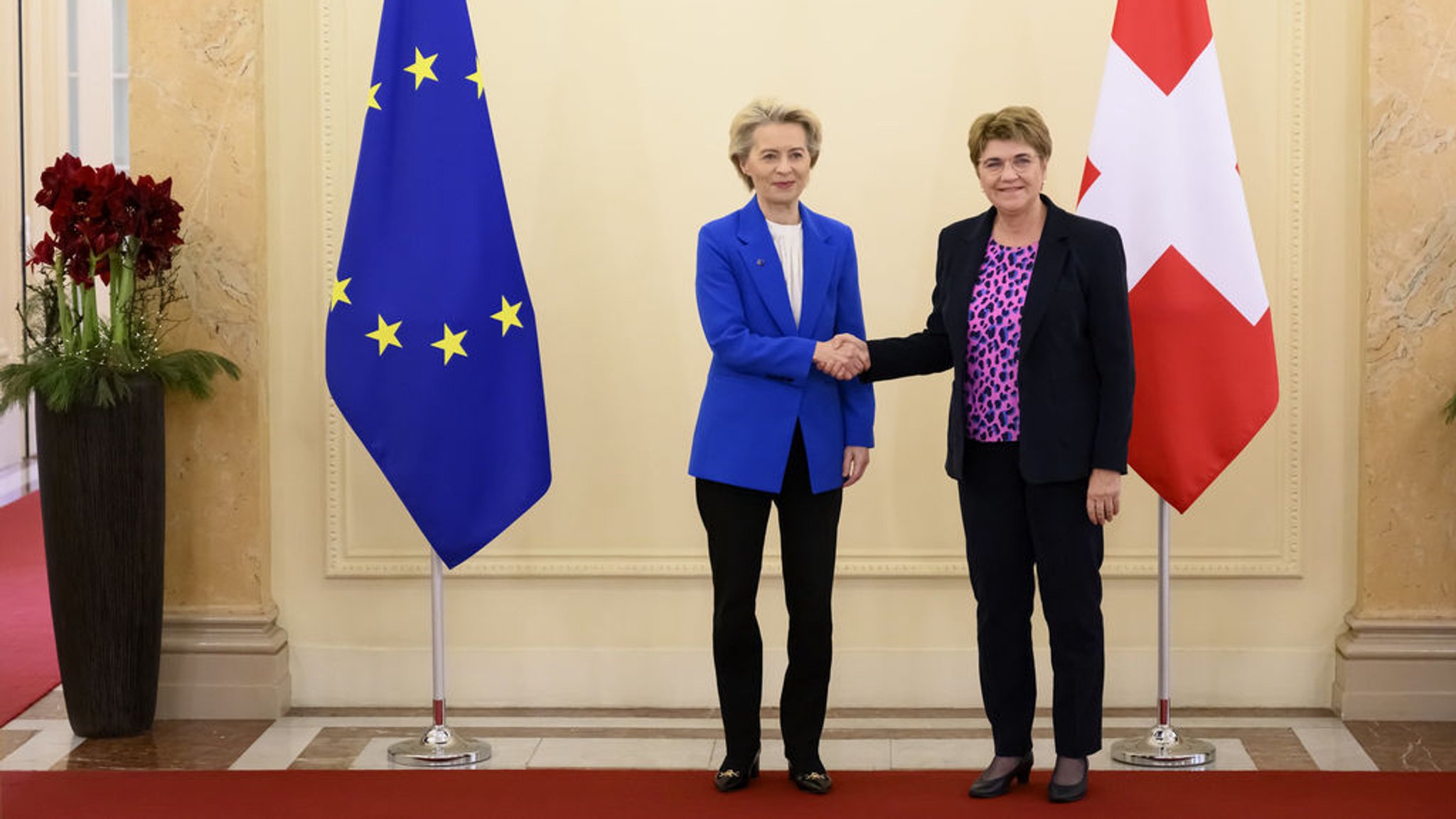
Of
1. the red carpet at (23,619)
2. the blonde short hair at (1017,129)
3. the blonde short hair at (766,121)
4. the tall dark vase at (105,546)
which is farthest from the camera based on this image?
the red carpet at (23,619)

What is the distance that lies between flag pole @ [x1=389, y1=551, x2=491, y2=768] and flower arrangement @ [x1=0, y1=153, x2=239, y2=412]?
2.95ft

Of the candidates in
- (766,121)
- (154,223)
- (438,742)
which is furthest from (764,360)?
(154,223)

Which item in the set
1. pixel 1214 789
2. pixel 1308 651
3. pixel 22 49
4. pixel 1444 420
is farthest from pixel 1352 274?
pixel 22 49

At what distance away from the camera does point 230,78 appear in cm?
475

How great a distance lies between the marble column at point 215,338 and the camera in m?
4.75

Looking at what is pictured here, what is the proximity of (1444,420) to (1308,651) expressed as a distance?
0.78 metres

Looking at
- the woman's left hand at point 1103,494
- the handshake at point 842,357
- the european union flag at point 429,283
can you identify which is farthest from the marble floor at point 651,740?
the handshake at point 842,357

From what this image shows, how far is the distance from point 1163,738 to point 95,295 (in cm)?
312

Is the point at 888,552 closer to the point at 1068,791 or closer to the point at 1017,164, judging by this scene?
the point at 1068,791

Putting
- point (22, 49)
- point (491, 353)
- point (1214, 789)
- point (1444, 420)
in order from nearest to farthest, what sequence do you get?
point (1214, 789) → point (491, 353) → point (1444, 420) → point (22, 49)

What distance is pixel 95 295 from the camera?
14.9ft

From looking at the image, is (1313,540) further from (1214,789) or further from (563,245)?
(563,245)

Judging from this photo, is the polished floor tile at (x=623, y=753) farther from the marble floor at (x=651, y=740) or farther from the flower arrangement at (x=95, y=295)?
the flower arrangement at (x=95, y=295)

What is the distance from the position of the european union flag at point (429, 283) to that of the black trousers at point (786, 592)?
73 centimetres
